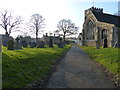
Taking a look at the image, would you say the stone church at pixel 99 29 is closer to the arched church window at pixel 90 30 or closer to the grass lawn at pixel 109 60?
the arched church window at pixel 90 30

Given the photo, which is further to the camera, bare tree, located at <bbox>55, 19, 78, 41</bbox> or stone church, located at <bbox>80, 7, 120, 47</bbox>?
bare tree, located at <bbox>55, 19, 78, 41</bbox>

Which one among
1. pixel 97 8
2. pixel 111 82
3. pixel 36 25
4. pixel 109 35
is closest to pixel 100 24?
pixel 109 35

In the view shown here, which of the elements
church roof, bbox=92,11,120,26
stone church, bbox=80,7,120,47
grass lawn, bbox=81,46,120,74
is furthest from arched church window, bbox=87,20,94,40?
grass lawn, bbox=81,46,120,74

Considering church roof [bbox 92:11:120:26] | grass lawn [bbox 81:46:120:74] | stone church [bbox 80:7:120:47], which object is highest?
church roof [bbox 92:11:120:26]

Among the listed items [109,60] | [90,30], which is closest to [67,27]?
[90,30]

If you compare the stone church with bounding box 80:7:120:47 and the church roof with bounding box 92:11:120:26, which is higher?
the church roof with bounding box 92:11:120:26

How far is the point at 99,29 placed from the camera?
133 feet

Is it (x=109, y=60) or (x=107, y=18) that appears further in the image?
(x=107, y=18)

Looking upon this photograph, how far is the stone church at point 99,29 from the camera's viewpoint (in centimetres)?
3534

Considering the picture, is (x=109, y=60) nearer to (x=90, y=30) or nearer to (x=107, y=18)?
(x=90, y=30)

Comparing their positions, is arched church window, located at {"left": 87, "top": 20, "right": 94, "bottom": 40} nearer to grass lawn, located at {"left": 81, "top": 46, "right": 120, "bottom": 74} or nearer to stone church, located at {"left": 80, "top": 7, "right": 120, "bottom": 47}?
stone church, located at {"left": 80, "top": 7, "right": 120, "bottom": 47}

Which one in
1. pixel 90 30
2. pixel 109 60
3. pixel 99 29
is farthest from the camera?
pixel 90 30

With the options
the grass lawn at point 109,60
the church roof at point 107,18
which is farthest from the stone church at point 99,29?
the grass lawn at point 109,60

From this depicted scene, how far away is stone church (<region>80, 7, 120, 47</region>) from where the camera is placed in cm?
3534
